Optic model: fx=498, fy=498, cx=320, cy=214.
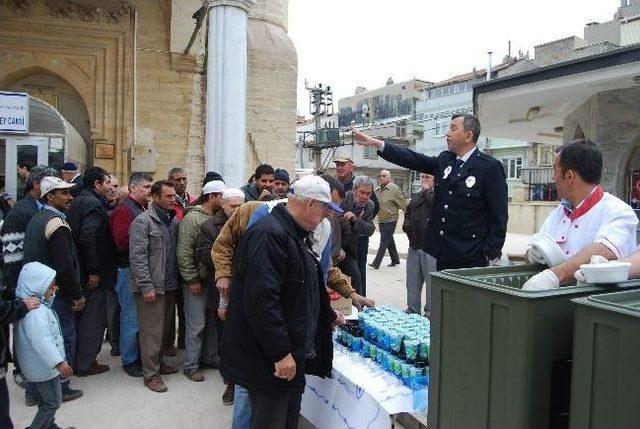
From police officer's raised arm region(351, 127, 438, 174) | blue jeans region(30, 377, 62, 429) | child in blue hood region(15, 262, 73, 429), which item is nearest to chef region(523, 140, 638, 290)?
police officer's raised arm region(351, 127, 438, 174)

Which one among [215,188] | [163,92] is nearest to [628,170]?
[215,188]

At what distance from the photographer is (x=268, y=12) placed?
16266mm

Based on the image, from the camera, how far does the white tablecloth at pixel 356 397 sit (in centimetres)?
284

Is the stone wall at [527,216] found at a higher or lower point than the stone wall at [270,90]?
lower

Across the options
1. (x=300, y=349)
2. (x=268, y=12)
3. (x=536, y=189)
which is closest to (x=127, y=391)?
(x=300, y=349)

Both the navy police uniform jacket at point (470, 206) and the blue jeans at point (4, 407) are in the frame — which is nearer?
the blue jeans at point (4, 407)

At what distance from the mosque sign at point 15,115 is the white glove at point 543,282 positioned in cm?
914

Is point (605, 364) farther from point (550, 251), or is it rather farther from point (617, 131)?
point (617, 131)

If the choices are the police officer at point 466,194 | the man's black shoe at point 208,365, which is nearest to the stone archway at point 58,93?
the man's black shoe at point 208,365

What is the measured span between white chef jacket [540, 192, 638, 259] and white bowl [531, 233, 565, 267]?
0.39 ft

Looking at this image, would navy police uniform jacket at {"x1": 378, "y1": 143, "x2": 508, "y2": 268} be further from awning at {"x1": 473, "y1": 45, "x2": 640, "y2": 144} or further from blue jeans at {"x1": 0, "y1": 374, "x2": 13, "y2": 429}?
awning at {"x1": 473, "y1": 45, "x2": 640, "y2": 144}

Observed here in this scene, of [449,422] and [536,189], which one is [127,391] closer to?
[449,422]

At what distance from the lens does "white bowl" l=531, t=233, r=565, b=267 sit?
225 centimetres

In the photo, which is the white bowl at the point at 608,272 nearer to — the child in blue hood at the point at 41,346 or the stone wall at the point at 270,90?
the child in blue hood at the point at 41,346
